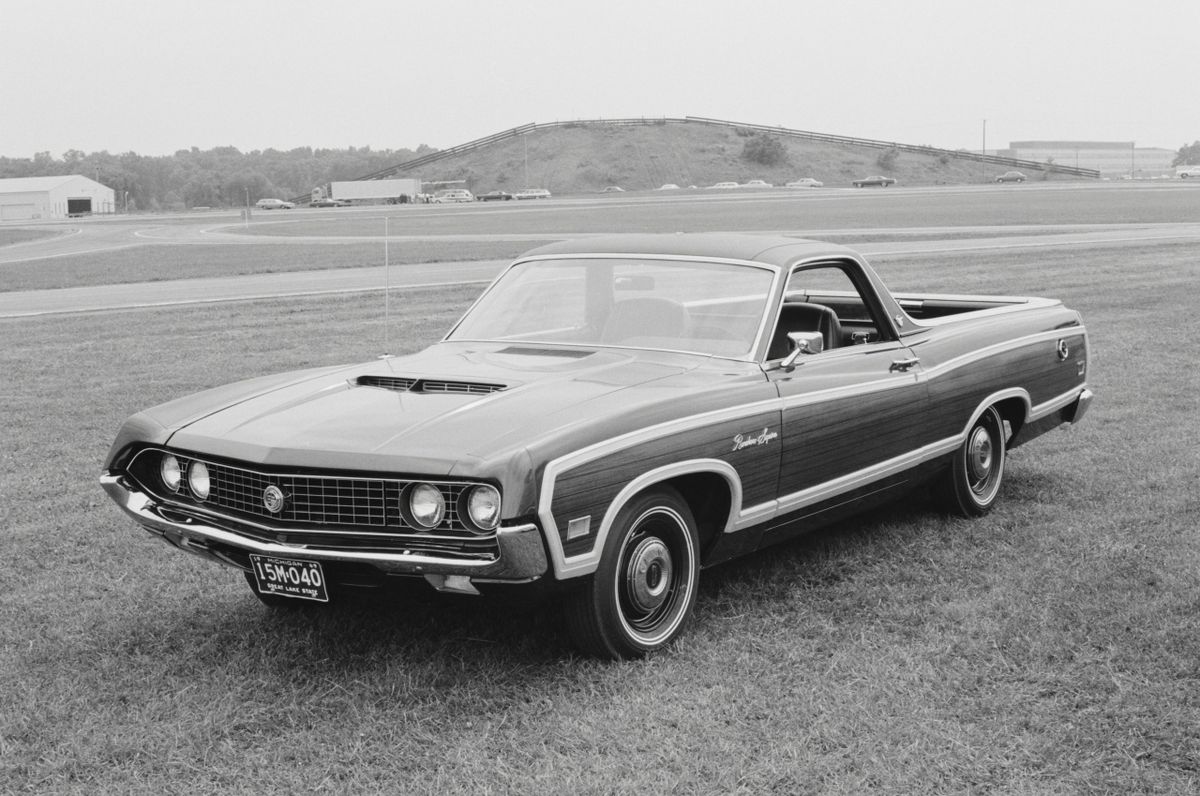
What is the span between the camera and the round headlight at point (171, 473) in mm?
4363

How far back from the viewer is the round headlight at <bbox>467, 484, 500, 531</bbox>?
376 cm

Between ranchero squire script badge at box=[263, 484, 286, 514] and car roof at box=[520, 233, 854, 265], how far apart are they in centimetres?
201

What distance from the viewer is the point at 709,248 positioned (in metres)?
5.31

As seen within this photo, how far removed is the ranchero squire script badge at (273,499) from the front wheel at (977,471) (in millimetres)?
3255

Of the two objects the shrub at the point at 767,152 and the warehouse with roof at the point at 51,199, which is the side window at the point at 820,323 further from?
the shrub at the point at 767,152

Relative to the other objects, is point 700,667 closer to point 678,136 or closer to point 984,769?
point 984,769

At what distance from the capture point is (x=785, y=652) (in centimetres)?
435

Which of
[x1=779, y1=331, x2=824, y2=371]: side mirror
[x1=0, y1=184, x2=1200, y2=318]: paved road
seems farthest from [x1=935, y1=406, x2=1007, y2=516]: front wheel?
[x1=0, y1=184, x2=1200, y2=318]: paved road

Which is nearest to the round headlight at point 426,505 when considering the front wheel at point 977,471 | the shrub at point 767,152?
the front wheel at point 977,471

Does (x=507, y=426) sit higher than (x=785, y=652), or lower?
higher

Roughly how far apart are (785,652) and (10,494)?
4.52m

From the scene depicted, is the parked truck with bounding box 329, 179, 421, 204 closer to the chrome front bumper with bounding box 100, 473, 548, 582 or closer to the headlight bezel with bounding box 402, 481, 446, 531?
the chrome front bumper with bounding box 100, 473, 548, 582

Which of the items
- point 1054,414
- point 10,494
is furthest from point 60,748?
point 1054,414

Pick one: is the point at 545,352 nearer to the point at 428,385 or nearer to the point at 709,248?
the point at 428,385
